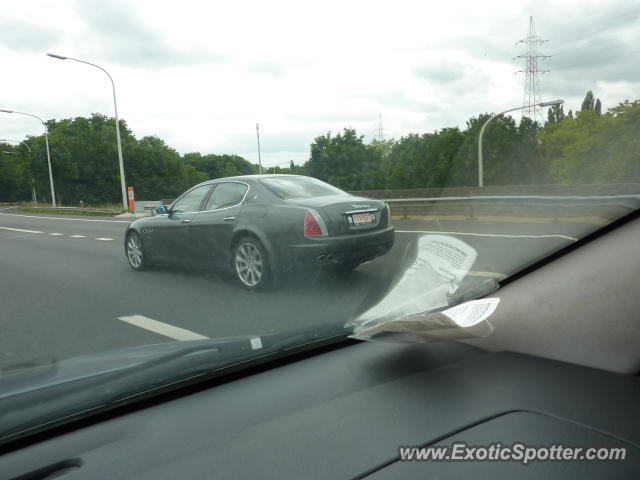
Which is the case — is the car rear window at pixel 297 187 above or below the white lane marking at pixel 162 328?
above

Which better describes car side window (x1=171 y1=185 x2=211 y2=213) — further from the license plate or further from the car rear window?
the license plate

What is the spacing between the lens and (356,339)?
2412 mm

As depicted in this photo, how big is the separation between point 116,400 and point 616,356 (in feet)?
5.84

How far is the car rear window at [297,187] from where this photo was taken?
6168mm

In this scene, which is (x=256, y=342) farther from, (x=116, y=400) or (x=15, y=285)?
(x=15, y=285)

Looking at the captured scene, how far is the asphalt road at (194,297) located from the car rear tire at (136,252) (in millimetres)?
157

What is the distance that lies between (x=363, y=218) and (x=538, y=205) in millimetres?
3215

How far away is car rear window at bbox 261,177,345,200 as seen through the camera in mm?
6168

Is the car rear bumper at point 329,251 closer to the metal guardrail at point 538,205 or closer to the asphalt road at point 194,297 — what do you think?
the asphalt road at point 194,297

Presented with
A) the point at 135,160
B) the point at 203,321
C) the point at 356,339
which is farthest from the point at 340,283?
the point at 135,160

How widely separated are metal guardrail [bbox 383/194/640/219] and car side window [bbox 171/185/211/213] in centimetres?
281

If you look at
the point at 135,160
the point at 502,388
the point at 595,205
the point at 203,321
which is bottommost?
the point at 203,321

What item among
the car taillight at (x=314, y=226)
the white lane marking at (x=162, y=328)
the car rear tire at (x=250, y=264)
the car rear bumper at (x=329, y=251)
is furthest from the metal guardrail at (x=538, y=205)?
the white lane marking at (x=162, y=328)

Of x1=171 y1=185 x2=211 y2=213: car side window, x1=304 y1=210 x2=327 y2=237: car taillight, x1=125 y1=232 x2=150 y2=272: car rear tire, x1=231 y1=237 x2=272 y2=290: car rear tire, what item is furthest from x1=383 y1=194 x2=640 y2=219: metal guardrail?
x1=125 y1=232 x2=150 y2=272: car rear tire
